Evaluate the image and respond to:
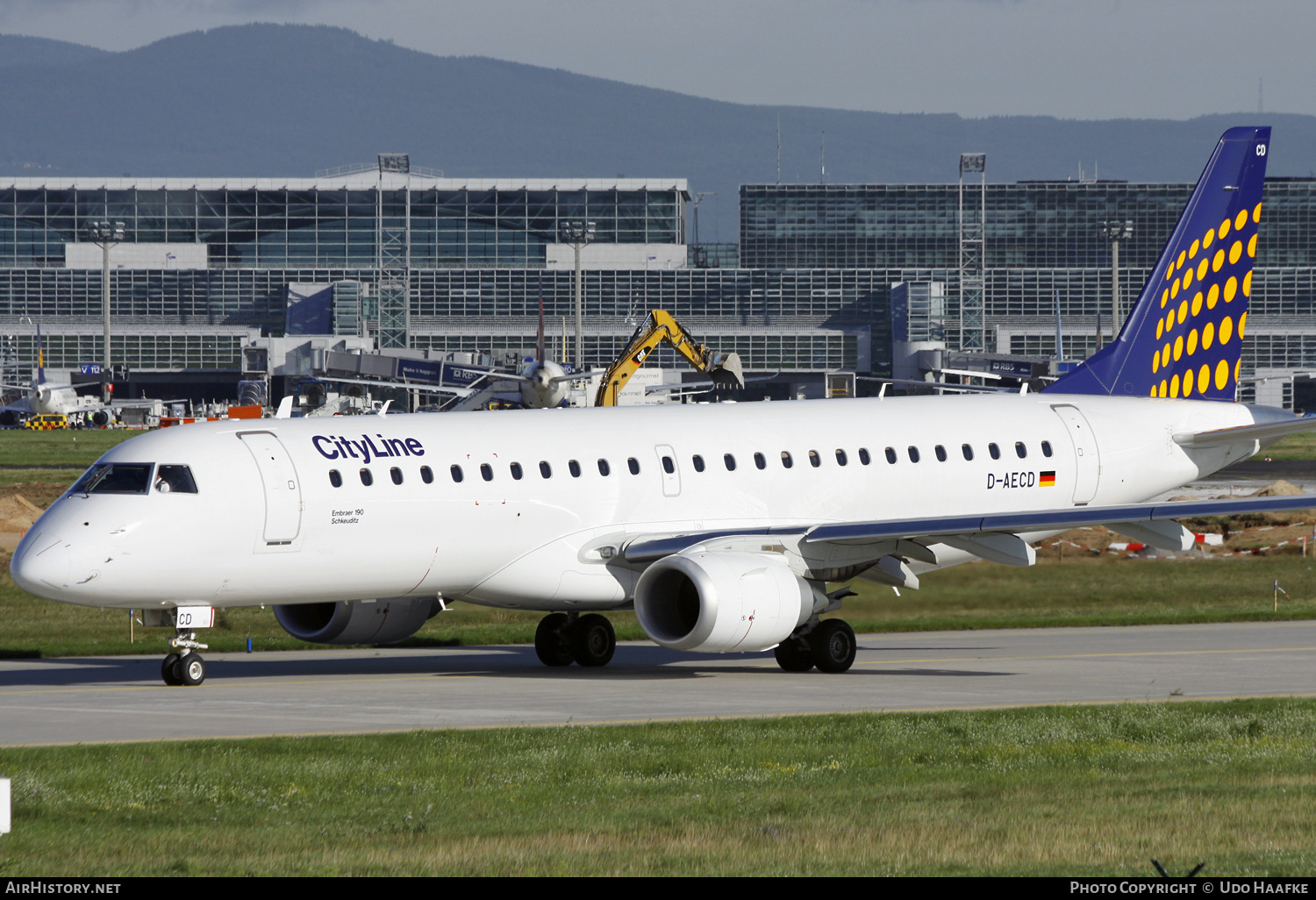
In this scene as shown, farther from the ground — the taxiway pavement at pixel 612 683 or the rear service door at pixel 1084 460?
the rear service door at pixel 1084 460

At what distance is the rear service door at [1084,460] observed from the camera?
104ft

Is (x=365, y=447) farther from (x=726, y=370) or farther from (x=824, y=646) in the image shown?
(x=726, y=370)

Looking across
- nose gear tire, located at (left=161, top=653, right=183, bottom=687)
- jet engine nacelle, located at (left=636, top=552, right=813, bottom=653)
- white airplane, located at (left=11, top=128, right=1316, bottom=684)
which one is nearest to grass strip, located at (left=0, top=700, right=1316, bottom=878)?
jet engine nacelle, located at (left=636, top=552, right=813, bottom=653)

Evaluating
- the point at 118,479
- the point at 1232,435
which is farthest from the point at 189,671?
the point at 1232,435

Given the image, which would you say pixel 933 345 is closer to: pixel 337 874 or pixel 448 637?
pixel 448 637

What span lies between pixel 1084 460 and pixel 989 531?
6.37 m

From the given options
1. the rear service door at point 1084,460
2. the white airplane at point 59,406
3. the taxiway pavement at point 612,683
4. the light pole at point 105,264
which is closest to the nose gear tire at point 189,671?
the taxiway pavement at point 612,683

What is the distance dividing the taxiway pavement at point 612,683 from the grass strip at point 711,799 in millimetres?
1852

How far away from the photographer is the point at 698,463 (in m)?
28.0

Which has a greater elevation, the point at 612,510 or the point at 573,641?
the point at 612,510

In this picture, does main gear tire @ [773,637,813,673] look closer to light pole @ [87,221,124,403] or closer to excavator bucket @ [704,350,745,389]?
excavator bucket @ [704,350,745,389]

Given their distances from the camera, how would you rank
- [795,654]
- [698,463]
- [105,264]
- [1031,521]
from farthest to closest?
[105,264] → [698,463] → [795,654] → [1031,521]

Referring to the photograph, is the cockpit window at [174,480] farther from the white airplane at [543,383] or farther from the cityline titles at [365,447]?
the white airplane at [543,383]

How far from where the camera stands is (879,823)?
13.9 meters
